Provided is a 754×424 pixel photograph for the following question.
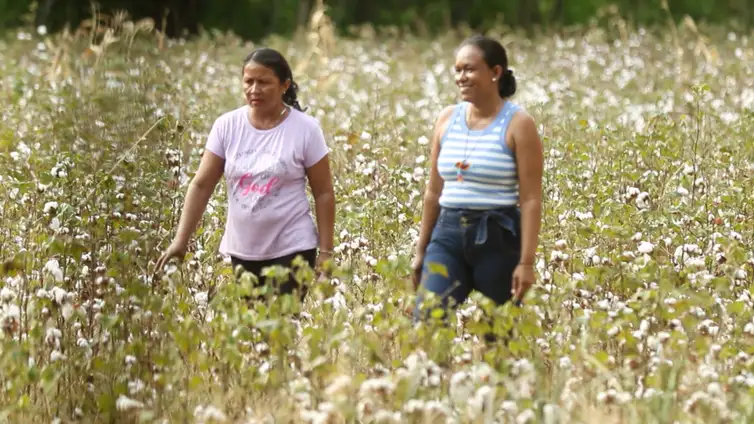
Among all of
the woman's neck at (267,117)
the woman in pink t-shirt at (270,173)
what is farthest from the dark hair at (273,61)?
the woman's neck at (267,117)

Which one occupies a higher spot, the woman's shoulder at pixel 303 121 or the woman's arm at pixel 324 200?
the woman's shoulder at pixel 303 121

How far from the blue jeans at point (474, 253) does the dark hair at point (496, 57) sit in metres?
0.47

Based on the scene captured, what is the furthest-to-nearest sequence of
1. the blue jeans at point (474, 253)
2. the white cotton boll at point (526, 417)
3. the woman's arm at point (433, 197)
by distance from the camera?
the woman's arm at point (433, 197) → the blue jeans at point (474, 253) → the white cotton boll at point (526, 417)

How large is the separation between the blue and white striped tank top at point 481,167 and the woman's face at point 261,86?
0.79m

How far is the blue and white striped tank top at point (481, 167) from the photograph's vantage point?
204 inches

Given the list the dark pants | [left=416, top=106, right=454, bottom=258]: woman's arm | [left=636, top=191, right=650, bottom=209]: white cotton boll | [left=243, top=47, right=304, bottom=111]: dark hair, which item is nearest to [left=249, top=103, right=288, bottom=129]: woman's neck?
[left=243, top=47, right=304, bottom=111]: dark hair

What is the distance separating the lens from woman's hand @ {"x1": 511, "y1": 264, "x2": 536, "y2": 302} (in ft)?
16.8

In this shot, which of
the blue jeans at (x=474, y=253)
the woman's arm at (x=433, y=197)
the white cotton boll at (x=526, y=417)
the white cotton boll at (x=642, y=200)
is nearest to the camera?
the white cotton boll at (x=526, y=417)

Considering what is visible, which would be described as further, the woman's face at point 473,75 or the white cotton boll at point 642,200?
the white cotton boll at point 642,200

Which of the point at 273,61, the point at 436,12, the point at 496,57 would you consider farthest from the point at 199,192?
the point at 436,12

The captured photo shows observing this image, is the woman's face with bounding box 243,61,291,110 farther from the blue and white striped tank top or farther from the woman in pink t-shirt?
the blue and white striped tank top

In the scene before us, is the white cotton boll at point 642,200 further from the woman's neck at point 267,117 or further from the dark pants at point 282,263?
the woman's neck at point 267,117

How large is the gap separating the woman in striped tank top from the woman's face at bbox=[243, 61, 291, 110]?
28.7 inches

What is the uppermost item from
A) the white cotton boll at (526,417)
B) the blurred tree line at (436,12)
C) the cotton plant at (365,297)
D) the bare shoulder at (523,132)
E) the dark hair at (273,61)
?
the blurred tree line at (436,12)
